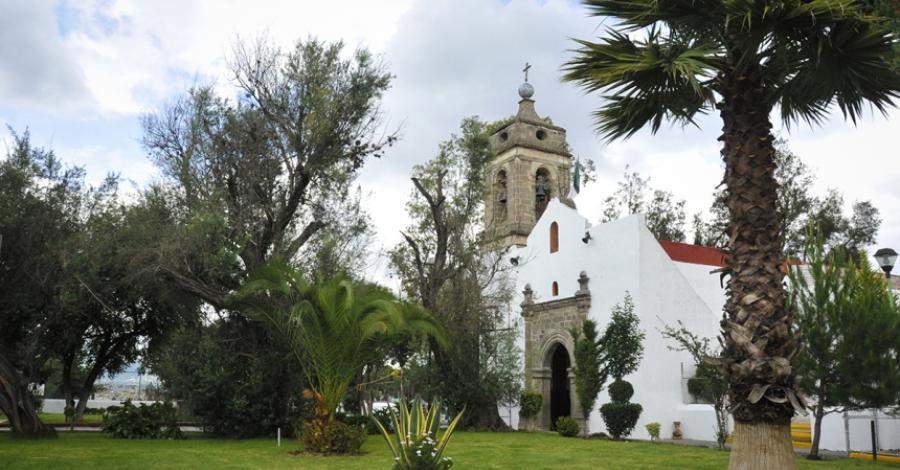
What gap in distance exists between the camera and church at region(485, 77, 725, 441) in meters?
19.6

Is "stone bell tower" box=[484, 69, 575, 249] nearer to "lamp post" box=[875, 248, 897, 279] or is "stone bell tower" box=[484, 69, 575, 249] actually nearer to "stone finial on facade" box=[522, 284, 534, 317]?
"stone finial on facade" box=[522, 284, 534, 317]

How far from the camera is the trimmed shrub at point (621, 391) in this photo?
Answer: 18.3 m

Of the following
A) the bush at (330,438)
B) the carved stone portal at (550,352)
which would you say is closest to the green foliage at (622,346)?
the carved stone portal at (550,352)

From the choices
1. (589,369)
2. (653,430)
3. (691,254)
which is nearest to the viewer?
(653,430)

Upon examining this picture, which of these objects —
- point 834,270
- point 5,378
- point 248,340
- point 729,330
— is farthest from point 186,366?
point 834,270

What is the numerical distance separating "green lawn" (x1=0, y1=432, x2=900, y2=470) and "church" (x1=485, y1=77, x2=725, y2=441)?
3.76 meters

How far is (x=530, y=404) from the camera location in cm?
2278

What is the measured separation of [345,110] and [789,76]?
1083 centimetres

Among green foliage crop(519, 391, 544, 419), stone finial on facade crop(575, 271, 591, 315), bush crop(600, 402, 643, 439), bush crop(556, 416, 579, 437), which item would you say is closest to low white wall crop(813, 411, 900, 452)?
bush crop(600, 402, 643, 439)

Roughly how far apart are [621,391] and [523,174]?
35.9 feet

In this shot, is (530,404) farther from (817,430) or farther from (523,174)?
(817,430)

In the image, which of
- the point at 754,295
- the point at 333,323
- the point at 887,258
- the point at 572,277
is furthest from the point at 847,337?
the point at 572,277

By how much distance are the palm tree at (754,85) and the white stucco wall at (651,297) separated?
1155cm

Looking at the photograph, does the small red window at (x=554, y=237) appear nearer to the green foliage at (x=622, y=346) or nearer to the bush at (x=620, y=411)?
the green foliage at (x=622, y=346)
